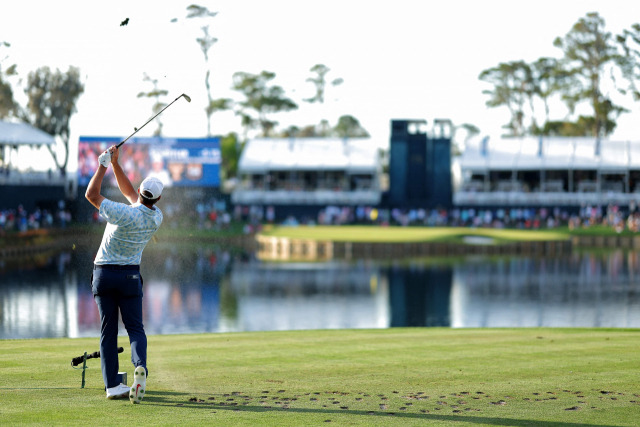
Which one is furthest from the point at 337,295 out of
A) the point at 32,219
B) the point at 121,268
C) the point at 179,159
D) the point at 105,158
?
the point at 179,159

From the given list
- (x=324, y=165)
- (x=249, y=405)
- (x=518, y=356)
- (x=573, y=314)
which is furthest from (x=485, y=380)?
(x=324, y=165)

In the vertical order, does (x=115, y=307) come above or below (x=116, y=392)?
above

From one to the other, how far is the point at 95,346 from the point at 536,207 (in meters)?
54.2

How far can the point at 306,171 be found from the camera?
6925cm

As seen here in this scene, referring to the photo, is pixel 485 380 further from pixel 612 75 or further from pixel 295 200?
pixel 612 75

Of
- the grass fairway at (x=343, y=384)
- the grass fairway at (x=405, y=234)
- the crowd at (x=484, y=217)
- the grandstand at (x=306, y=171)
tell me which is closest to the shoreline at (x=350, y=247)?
the grass fairway at (x=405, y=234)

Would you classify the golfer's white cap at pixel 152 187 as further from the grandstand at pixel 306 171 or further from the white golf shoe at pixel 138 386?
the grandstand at pixel 306 171

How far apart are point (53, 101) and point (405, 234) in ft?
107

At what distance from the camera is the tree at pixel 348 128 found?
101125 mm

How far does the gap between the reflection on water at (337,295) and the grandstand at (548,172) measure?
2042 centimetres

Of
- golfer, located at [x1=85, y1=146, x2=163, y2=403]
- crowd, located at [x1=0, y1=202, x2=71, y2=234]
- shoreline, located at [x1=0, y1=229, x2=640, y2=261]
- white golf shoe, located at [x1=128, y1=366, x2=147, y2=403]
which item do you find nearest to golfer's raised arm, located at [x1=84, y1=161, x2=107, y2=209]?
golfer, located at [x1=85, y1=146, x2=163, y2=403]

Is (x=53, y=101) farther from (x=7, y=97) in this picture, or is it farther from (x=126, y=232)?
(x=126, y=232)

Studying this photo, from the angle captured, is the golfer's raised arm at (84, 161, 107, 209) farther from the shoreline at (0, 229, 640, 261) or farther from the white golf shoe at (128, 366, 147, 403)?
the shoreline at (0, 229, 640, 261)

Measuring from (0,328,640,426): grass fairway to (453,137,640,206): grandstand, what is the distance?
173ft
